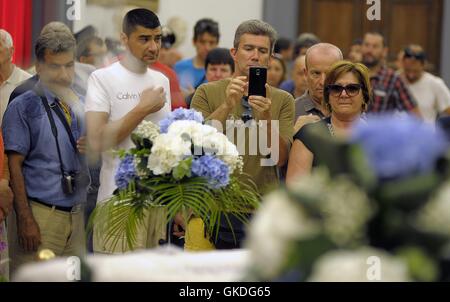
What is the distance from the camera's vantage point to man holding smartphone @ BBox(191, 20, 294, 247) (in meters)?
A: 5.55

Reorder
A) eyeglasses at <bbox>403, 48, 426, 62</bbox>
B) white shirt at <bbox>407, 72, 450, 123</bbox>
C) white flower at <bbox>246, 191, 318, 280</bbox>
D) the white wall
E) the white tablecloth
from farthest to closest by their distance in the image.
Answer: the white wall
eyeglasses at <bbox>403, 48, 426, 62</bbox>
white shirt at <bbox>407, 72, 450, 123</bbox>
the white tablecloth
white flower at <bbox>246, 191, 318, 280</bbox>

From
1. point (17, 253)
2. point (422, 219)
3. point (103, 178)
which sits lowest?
point (17, 253)

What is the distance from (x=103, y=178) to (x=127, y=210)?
1.46m

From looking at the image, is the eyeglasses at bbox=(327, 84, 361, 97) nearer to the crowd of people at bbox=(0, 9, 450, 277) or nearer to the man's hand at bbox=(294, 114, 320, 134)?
the crowd of people at bbox=(0, 9, 450, 277)

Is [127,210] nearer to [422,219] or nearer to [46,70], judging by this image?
[46,70]

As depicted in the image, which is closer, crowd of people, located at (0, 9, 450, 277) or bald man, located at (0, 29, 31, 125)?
crowd of people, located at (0, 9, 450, 277)

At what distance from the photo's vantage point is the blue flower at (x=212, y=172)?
4293mm

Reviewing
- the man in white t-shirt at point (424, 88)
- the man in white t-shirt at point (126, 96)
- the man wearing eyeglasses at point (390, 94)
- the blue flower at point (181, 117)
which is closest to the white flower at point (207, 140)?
the blue flower at point (181, 117)

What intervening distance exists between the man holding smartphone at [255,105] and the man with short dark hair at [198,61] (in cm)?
245

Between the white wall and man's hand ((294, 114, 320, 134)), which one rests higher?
the white wall

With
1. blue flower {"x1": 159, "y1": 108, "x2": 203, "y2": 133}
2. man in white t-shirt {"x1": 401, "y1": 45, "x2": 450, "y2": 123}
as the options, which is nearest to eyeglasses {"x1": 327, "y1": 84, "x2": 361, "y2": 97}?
blue flower {"x1": 159, "y1": 108, "x2": 203, "y2": 133}

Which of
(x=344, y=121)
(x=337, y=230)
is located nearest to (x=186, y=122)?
(x=344, y=121)

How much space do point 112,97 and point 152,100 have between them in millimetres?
284

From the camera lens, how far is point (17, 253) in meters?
6.08
